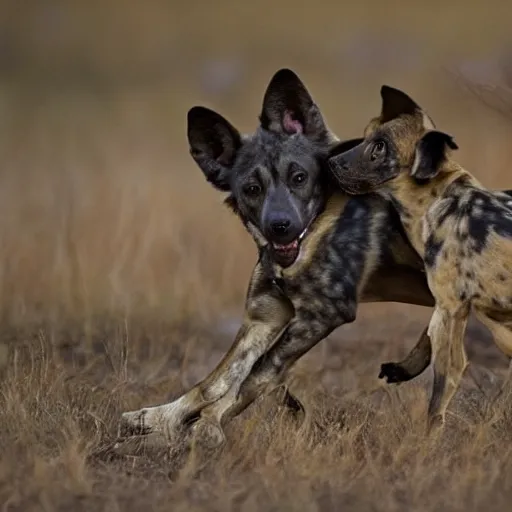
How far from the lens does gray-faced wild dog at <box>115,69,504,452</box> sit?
553 centimetres

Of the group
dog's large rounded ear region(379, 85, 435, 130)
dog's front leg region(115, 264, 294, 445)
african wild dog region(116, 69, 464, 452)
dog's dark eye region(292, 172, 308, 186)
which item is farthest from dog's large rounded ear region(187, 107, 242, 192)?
dog's large rounded ear region(379, 85, 435, 130)

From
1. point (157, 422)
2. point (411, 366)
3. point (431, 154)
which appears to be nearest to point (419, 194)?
point (431, 154)

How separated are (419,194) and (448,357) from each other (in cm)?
68

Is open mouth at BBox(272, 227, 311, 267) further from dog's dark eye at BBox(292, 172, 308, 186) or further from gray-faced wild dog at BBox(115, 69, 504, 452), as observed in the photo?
dog's dark eye at BBox(292, 172, 308, 186)

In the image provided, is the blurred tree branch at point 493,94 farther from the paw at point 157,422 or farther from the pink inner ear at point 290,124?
the paw at point 157,422

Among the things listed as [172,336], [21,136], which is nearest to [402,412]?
[172,336]

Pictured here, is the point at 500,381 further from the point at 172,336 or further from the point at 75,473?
the point at 75,473

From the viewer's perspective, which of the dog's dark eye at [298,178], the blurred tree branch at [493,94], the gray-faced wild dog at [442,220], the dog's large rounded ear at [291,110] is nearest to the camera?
the gray-faced wild dog at [442,220]

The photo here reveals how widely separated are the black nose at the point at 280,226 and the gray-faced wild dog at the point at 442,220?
0.91 ft

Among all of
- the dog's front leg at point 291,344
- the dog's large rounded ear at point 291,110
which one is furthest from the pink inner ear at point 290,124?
the dog's front leg at point 291,344

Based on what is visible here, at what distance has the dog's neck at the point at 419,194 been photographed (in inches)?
215

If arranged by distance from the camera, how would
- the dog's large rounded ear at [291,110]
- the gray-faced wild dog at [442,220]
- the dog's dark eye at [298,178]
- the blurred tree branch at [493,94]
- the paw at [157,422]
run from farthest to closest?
1. the blurred tree branch at [493,94]
2. the dog's large rounded ear at [291,110]
3. the dog's dark eye at [298,178]
4. the paw at [157,422]
5. the gray-faced wild dog at [442,220]

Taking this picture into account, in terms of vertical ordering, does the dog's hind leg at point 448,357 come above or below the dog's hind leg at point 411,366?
above

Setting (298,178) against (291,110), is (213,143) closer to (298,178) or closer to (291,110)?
(291,110)
